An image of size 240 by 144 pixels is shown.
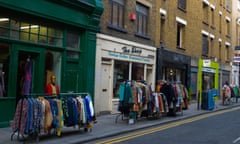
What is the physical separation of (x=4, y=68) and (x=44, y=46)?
1.82m

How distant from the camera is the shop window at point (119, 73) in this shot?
671 inches

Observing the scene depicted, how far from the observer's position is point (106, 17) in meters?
16.0

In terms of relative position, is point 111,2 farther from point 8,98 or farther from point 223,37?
point 223,37

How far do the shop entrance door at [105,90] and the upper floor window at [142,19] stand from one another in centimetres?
368

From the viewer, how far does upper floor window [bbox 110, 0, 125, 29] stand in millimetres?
16688

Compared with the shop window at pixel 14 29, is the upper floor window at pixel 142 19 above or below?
above

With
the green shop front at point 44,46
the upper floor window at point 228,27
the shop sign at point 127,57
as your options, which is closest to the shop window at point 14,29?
the green shop front at point 44,46

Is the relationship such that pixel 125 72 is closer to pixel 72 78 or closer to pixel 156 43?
pixel 156 43

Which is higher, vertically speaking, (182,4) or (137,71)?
(182,4)

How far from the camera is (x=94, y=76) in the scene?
15078 mm

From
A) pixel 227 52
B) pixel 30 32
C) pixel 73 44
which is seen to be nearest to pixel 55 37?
pixel 73 44

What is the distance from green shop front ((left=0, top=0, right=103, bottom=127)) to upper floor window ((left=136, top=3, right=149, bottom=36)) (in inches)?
168

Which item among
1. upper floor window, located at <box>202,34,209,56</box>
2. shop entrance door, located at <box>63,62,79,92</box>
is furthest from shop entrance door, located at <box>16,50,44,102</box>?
upper floor window, located at <box>202,34,209,56</box>

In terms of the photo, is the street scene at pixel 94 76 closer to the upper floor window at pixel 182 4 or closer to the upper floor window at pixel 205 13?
the upper floor window at pixel 182 4
